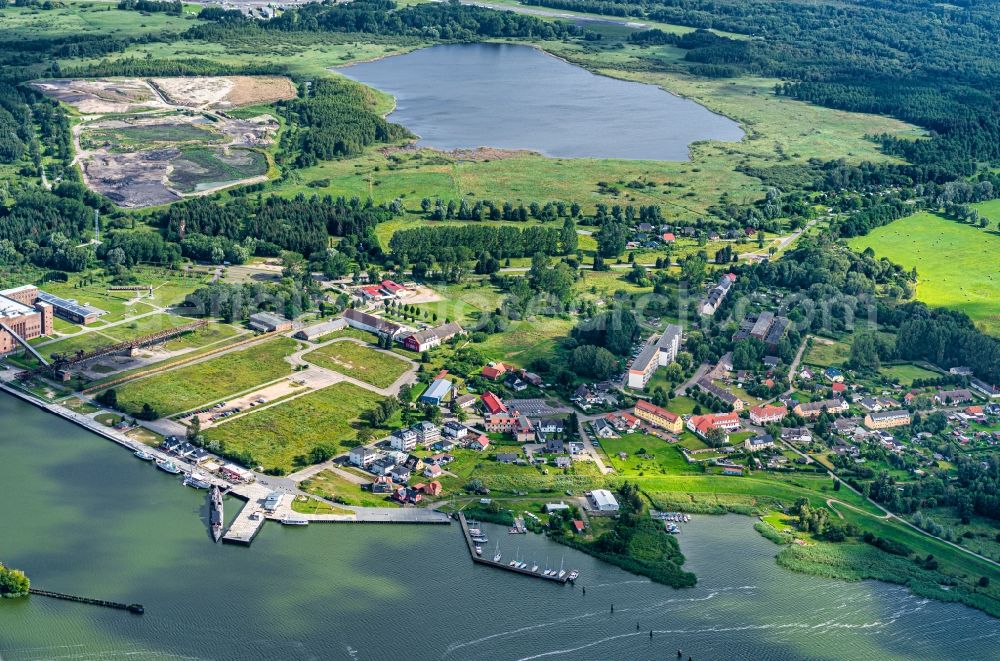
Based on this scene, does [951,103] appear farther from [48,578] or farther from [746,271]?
[48,578]

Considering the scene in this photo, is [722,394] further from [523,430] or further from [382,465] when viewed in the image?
[382,465]

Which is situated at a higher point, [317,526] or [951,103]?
[951,103]

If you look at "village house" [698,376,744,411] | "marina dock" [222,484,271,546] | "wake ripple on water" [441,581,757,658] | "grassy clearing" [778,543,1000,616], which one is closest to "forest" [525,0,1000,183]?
"village house" [698,376,744,411]

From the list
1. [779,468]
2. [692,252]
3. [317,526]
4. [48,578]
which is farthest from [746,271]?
[48,578]

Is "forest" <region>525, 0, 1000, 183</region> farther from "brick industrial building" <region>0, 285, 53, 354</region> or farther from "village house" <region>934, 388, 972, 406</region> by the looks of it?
"brick industrial building" <region>0, 285, 53, 354</region>

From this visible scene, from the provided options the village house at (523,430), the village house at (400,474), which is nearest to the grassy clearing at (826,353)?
the village house at (523,430)

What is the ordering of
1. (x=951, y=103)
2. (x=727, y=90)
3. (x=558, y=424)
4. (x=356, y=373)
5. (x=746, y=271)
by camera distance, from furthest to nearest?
(x=727, y=90), (x=951, y=103), (x=746, y=271), (x=356, y=373), (x=558, y=424)

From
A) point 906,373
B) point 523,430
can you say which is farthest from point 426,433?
point 906,373
